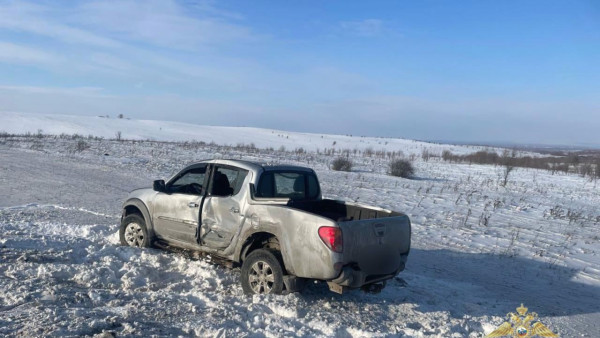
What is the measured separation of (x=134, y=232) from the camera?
8.17 metres

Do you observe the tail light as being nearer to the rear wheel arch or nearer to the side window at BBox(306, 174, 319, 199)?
the rear wheel arch

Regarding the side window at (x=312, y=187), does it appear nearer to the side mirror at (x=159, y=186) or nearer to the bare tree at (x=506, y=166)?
the side mirror at (x=159, y=186)

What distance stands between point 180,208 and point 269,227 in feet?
6.12

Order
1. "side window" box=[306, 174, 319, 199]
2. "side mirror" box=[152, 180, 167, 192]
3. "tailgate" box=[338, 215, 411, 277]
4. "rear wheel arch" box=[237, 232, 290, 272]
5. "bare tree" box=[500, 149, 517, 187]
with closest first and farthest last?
"tailgate" box=[338, 215, 411, 277], "rear wheel arch" box=[237, 232, 290, 272], "side window" box=[306, 174, 319, 199], "side mirror" box=[152, 180, 167, 192], "bare tree" box=[500, 149, 517, 187]

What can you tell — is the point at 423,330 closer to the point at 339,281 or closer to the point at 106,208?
the point at 339,281

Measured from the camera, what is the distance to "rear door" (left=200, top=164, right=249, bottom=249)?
6.75m

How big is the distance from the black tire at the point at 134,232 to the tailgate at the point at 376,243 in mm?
3738

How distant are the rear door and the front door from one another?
7.4 inches

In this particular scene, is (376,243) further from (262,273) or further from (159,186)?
(159,186)

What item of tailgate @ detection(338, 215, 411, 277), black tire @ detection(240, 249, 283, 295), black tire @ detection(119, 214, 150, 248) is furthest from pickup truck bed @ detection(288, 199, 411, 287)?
black tire @ detection(119, 214, 150, 248)

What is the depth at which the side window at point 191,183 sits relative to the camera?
7596 mm

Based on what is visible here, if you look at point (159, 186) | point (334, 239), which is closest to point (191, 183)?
point (159, 186)

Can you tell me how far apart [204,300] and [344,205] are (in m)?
2.52

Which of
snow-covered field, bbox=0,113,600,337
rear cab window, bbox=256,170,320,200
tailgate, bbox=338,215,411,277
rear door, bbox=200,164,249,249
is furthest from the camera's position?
rear cab window, bbox=256,170,320,200
